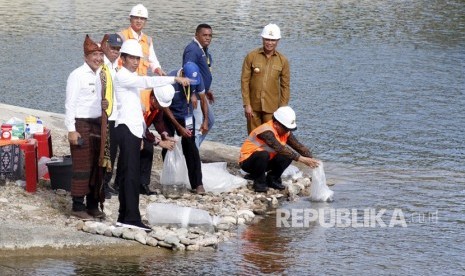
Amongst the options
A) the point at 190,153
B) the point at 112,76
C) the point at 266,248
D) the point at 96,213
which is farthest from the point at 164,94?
the point at 266,248

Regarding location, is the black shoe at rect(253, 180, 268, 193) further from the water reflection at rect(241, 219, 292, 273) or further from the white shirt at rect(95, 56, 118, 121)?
the white shirt at rect(95, 56, 118, 121)

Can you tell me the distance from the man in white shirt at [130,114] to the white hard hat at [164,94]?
1.52 metres

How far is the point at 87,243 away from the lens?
8.91 m

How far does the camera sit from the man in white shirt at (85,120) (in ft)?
29.9

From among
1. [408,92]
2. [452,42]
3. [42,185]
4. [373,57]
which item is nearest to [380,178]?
[42,185]

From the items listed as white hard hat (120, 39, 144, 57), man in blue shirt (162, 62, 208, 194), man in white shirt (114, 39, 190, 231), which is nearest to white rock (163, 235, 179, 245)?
man in white shirt (114, 39, 190, 231)

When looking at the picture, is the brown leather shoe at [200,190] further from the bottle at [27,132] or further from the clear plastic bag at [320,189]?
the bottle at [27,132]

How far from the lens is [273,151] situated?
1138 cm

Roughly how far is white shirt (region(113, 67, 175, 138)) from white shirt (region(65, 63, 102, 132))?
31cm

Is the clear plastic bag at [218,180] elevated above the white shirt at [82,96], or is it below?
below

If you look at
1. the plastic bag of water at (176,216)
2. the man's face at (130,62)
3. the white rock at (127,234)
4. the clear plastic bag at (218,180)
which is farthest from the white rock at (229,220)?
the man's face at (130,62)

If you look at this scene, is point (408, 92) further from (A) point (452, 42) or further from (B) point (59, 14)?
(B) point (59, 14)

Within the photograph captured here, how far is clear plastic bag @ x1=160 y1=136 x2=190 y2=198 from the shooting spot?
11.0 metres

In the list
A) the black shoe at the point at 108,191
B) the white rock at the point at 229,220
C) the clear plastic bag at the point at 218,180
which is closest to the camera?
the white rock at the point at 229,220
